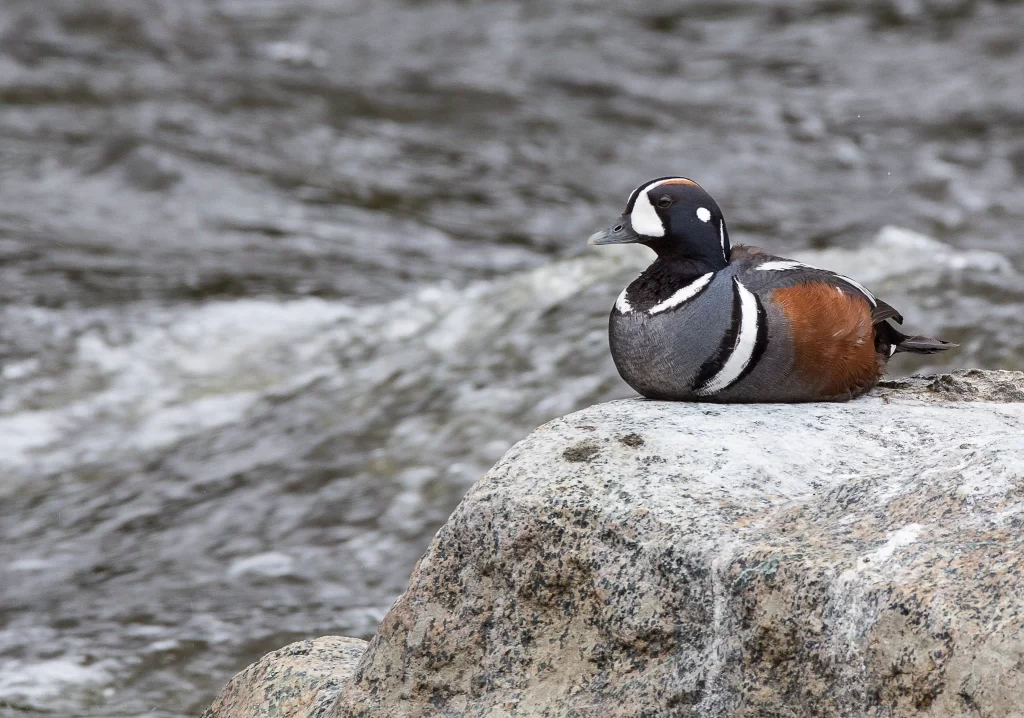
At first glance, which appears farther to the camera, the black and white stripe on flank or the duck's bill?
the duck's bill

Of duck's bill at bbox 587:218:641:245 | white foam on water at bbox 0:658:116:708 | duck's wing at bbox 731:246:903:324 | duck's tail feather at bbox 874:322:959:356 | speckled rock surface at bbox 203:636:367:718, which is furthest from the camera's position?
white foam on water at bbox 0:658:116:708

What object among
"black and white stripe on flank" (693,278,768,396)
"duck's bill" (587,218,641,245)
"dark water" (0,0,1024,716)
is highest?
"duck's bill" (587,218,641,245)

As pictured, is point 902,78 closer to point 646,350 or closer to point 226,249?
point 226,249

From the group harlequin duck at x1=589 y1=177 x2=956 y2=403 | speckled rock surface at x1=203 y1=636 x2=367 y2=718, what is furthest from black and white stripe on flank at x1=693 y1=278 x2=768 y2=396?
speckled rock surface at x1=203 y1=636 x2=367 y2=718

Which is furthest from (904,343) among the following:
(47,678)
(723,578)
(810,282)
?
(47,678)

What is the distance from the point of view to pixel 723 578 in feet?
9.23

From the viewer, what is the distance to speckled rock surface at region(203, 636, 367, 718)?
3.48 meters

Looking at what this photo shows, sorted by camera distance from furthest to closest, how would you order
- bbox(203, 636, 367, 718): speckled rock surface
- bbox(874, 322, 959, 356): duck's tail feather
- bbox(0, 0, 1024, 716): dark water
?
bbox(0, 0, 1024, 716): dark water < bbox(874, 322, 959, 356): duck's tail feather < bbox(203, 636, 367, 718): speckled rock surface

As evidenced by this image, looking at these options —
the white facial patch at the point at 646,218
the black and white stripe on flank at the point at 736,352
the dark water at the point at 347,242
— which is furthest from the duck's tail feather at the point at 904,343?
the dark water at the point at 347,242

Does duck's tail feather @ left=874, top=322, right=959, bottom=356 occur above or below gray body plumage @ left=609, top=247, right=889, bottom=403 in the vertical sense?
below

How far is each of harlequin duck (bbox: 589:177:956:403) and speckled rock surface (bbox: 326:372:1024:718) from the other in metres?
0.20

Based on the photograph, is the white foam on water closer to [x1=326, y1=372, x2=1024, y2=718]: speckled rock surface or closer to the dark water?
the dark water

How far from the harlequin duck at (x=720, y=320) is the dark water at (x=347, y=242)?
7.92ft

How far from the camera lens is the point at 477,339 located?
7957 millimetres
